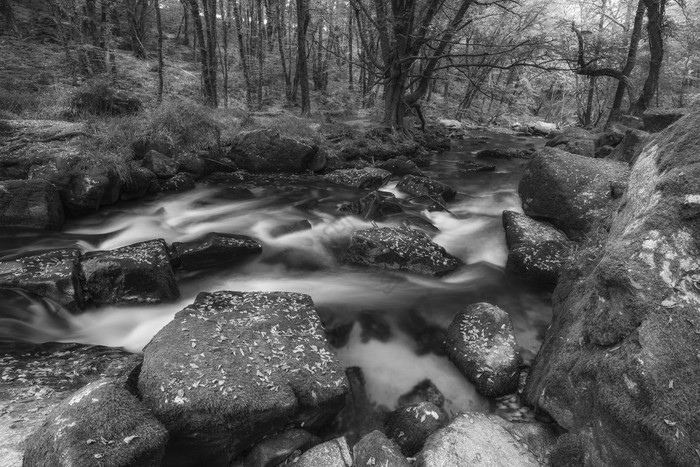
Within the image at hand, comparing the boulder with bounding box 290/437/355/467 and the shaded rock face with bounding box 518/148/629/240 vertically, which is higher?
the shaded rock face with bounding box 518/148/629/240

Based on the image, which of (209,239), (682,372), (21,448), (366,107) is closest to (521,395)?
(682,372)

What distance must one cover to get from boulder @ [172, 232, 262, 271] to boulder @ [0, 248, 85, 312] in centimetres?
136


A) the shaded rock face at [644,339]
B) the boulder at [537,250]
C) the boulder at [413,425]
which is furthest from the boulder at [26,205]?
the boulder at [537,250]

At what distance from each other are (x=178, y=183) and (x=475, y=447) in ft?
27.5

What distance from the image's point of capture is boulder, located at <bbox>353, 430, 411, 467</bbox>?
2568 mm

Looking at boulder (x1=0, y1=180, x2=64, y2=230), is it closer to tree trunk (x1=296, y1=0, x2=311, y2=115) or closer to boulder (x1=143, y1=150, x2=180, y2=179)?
boulder (x1=143, y1=150, x2=180, y2=179)

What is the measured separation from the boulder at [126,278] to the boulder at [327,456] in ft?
9.94

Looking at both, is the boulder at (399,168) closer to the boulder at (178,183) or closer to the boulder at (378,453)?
the boulder at (178,183)

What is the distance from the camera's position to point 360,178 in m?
10.3

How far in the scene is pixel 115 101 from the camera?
1094 centimetres

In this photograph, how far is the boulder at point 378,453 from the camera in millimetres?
2568

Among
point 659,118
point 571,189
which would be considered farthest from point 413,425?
point 659,118

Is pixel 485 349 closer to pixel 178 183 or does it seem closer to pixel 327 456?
pixel 327 456

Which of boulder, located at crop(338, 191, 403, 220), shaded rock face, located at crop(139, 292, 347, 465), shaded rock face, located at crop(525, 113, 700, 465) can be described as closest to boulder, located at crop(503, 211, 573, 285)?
boulder, located at crop(338, 191, 403, 220)
